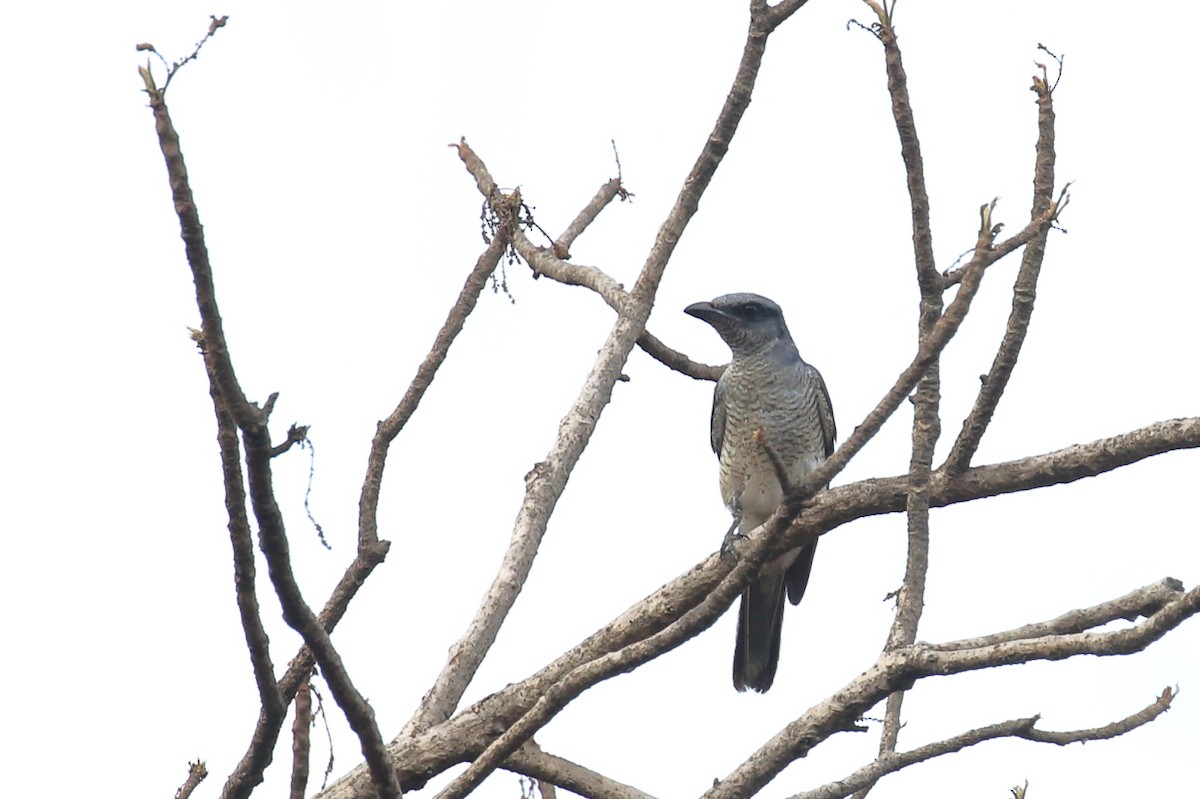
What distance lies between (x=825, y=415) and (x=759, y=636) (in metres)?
1.30

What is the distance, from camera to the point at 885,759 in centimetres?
388

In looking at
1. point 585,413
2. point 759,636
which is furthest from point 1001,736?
point 759,636

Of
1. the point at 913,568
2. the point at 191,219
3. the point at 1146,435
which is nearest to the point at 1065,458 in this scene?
the point at 1146,435

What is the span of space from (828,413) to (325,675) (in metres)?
4.99

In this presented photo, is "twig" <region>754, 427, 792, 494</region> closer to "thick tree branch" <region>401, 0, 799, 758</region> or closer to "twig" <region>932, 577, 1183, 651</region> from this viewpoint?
"twig" <region>932, 577, 1183, 651</region>

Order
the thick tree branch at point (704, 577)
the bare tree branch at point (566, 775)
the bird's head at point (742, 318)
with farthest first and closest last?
the bird's head at point (742, 318) < the bare tree branch at point (566, 775) < the thick tree branch at point (704, 577)

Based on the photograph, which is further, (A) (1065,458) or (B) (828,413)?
(B) (828,413)

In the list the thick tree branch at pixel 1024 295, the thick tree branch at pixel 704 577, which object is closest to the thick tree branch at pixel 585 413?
the thick tree branch at pixel 704 577

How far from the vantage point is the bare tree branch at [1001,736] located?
3.77 meters

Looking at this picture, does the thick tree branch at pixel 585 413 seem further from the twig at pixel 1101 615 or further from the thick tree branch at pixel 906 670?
the twig at pixel 1101 615

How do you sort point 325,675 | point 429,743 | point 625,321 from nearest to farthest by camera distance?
point 325,675 → point 429,743 → point 625,321

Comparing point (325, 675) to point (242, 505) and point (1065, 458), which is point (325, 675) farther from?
point (1065, 458)

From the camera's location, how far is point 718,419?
312 inches

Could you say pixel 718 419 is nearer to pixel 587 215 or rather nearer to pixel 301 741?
pixel 587 215
